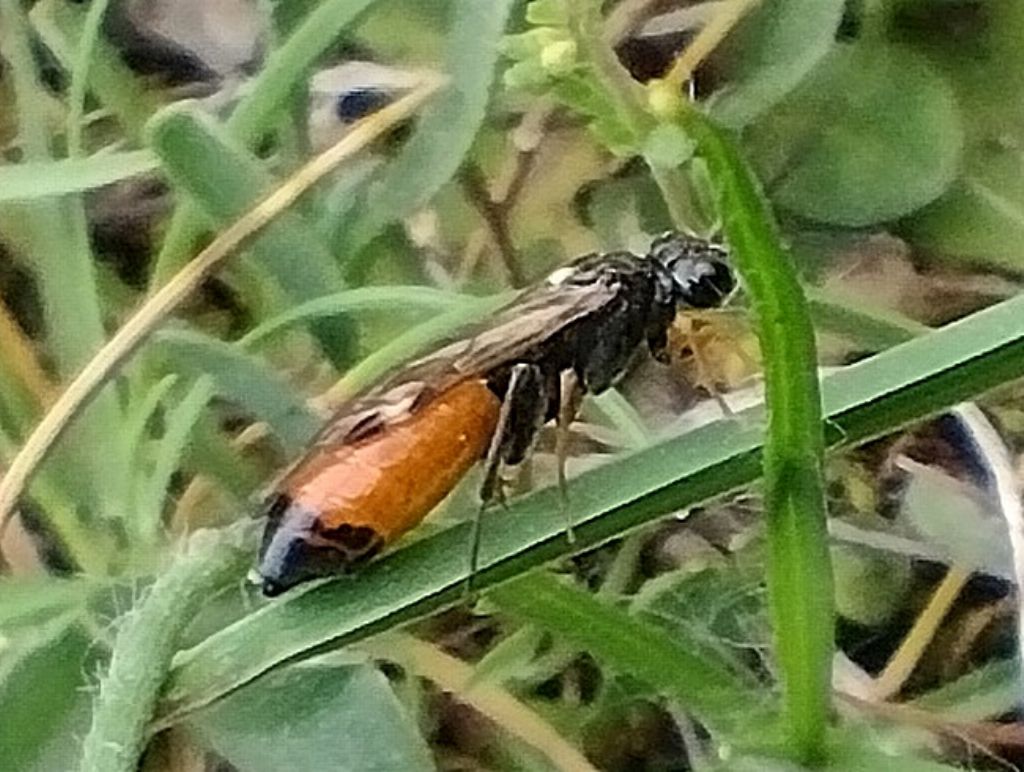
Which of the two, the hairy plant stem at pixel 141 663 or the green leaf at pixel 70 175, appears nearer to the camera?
the hairy plant stem at pixel 141 663

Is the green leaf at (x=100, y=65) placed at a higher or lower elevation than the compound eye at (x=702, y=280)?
higher

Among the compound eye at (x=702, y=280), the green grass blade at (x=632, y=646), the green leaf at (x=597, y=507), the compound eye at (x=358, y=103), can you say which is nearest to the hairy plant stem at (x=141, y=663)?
the green leaf at (x=597, y=507)

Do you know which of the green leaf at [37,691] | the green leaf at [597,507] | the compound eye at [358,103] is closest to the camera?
Answer: the green leaf at [597,507]

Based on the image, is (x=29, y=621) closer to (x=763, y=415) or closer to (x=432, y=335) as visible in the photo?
(x=432, y=335)

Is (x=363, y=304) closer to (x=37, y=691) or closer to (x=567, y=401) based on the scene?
(x=567, y=401)

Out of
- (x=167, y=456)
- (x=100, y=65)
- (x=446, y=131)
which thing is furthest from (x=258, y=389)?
(x=100, y=65)

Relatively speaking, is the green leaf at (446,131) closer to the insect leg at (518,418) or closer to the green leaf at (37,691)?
the insect leg at (518,418)
